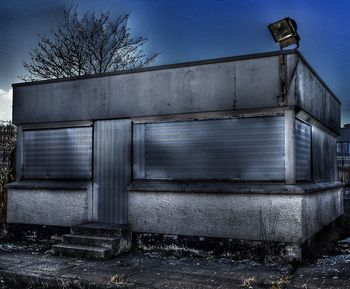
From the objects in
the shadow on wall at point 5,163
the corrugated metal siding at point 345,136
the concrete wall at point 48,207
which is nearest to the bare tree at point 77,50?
the shadow on wall at point 5,163

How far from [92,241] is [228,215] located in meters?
2.78

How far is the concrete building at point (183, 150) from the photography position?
761 cm

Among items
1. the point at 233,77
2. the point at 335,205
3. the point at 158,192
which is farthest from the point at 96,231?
the point at 335,205

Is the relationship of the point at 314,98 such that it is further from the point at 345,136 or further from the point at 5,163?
the point at 345,136

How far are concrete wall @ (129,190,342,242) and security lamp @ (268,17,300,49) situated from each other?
303 cm

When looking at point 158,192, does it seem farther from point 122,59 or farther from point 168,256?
point 122,59

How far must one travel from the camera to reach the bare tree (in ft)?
64.1

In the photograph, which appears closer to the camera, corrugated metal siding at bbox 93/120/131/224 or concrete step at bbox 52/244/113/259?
concrete step at bbox 52/244/113/259

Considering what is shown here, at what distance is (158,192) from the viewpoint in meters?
8.48

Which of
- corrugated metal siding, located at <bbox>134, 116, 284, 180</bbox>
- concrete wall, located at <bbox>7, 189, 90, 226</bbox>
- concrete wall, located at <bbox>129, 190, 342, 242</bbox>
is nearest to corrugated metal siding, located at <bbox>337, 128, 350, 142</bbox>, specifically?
concrete wall, located at <bbox>129, 190, 342, 242</bbox>

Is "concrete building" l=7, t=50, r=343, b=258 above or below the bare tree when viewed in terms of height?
below

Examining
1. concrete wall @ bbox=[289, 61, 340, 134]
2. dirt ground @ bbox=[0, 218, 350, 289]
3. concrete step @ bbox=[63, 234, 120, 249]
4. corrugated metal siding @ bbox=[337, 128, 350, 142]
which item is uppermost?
corrugated metal siding @ bbox=[337, 128, 350, 142]

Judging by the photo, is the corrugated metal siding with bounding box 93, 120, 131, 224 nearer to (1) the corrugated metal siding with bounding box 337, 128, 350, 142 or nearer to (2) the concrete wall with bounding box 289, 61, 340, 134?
(2) the concrete wall with bounding box 289, 61, 340, 134

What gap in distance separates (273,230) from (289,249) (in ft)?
1.40
